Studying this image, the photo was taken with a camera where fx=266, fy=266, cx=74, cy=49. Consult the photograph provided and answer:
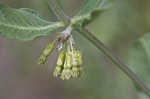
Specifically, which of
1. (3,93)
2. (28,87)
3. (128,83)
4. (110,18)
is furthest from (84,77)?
(3,93)

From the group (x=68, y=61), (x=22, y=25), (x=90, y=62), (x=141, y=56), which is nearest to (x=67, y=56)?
(x=68, y=61)

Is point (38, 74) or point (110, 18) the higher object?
point (110, 18)

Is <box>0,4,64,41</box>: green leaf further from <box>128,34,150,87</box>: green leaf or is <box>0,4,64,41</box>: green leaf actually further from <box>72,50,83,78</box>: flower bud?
<box>128,34,150,87</box>: green leaf

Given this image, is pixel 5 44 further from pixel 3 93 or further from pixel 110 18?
pixel 110 18

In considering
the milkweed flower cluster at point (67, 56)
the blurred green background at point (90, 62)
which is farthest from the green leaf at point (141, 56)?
the milkweed flower cluster at point (67, 56)

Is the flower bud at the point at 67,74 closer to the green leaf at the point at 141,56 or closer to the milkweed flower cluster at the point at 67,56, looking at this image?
the milkweed flower cluster at the point at 67,56
